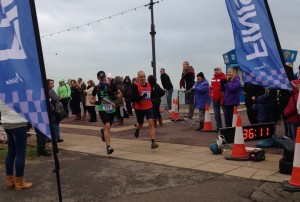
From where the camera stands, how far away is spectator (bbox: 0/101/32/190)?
571cm

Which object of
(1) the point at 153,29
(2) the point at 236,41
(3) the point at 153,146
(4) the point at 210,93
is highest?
(1) the point at 153,29

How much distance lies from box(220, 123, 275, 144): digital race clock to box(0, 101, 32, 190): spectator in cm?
382

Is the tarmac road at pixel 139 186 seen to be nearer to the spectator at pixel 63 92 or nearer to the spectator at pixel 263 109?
the spectator at pixel 263 109

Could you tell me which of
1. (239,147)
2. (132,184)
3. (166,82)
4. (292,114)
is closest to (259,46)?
(292,114)

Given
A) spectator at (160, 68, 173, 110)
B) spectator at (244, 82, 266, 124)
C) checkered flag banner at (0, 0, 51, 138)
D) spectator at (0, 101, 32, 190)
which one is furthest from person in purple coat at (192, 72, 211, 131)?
checkered flag banner at (0, 0, 51, 138)

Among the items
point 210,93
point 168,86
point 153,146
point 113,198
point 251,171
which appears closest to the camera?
point 113,198

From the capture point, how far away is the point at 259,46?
5.73 m

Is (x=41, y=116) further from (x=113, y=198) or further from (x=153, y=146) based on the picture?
(x=153, y=146)

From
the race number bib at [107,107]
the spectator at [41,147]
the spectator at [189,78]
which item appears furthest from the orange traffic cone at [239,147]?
the spectator at [189,78]

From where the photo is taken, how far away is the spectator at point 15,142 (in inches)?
225

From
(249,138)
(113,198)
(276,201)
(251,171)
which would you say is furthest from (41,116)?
(249,138)

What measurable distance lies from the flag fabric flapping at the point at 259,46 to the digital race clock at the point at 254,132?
2103 mm

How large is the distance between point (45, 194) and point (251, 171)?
11.1ft

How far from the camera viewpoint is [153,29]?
2025cm
